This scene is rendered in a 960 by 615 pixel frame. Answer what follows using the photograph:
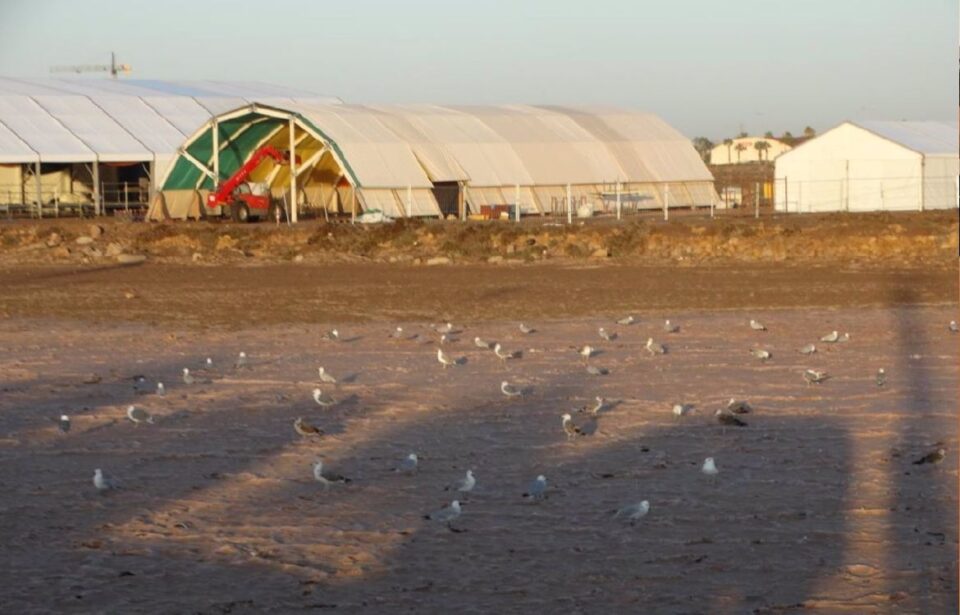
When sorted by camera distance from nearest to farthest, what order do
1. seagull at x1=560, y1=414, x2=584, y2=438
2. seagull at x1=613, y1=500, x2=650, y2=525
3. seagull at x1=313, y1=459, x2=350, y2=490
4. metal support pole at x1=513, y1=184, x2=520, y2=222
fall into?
seagull at x1=613, y1=500, x2=650, y2=525 < seagull at x1=313, y1=459, x2=350, y2=490 < seagull at x1=560, y1=414, x2=584, y2=438 < metal support pole at x1=513, y1=184, x2=520, y2=222

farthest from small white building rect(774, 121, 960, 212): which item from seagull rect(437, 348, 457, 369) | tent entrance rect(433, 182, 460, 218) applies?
seagull rect(437, 348, 457, 369)

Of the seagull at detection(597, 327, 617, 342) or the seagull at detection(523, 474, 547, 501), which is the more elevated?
the seagull at detection(597, 327, 617, 342)

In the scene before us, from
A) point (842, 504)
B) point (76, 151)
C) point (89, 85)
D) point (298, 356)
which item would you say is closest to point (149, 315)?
point (298, 356)

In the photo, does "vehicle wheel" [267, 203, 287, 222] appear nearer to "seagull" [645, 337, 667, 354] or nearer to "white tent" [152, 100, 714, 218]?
"white tent" [152, 100, 714, 218]

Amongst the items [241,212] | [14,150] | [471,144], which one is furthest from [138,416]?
[14,150]

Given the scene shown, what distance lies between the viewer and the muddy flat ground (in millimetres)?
9609

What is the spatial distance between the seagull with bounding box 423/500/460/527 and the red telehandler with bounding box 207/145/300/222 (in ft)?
139

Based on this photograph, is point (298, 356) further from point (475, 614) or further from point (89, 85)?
point (89, 85)

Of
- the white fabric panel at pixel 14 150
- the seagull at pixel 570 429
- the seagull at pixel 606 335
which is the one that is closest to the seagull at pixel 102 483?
the seagull at pixel 570 429

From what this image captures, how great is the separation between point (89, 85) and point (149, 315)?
47.2 m

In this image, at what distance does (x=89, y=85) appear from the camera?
70.3 m

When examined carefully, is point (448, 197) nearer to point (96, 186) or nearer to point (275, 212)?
point (275, 212)

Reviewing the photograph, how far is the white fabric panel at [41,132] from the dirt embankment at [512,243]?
13.8 m

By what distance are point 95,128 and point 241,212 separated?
11.2 meters
